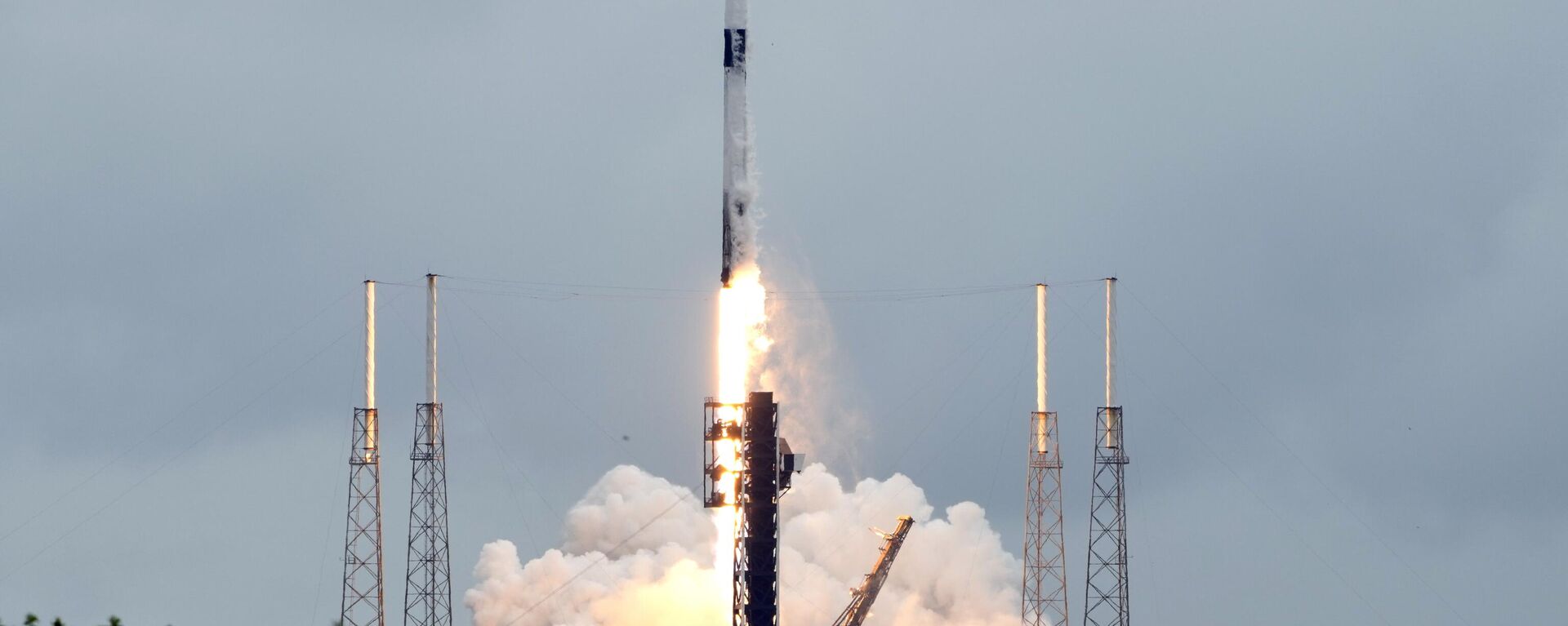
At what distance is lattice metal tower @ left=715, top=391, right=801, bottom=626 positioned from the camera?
143750mm

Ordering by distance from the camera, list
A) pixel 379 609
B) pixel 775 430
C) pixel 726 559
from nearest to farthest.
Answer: pixel 775 430, pixel 379 609, pixel 726 559

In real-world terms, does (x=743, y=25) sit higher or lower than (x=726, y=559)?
higher

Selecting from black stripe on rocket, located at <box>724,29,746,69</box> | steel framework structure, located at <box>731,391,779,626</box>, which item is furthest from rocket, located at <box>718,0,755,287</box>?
steel framework structure, located at <box>731,391,779,626</box>

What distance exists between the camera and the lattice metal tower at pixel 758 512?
5659 inches

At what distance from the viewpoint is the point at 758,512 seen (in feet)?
472

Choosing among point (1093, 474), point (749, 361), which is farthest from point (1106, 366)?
point (749, 361)

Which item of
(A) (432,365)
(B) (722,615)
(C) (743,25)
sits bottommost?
(B) (722,615)

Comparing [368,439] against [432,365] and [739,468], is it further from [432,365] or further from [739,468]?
[739,468]

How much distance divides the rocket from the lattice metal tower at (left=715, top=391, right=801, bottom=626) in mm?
16841

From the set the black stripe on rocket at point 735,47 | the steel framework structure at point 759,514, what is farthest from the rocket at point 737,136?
the steel framework structure at point 759,514

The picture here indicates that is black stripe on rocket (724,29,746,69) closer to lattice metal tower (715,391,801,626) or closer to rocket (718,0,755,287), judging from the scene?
rocket (718,0,755,287)

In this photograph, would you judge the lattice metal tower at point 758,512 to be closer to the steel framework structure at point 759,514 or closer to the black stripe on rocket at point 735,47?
the steel framework structure at point 759,514

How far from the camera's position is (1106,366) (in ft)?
554

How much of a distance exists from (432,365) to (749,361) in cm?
1420
